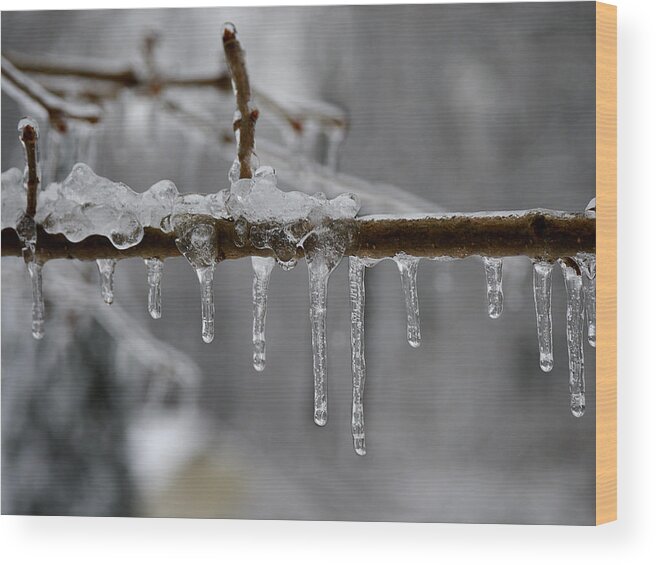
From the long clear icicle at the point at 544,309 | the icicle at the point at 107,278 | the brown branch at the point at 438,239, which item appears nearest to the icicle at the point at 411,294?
the brown branch at the point at 438,239

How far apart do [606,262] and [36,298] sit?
4.23ft

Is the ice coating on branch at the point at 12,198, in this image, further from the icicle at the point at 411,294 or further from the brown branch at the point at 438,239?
the icicle at the point at 411,294

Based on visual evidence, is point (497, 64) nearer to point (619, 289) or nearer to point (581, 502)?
point (619, 289)

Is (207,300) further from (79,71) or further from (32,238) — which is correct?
(79,71)

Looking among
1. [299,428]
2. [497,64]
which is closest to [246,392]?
[299,428]

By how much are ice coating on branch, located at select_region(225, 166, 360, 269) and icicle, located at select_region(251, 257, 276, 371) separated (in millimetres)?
86

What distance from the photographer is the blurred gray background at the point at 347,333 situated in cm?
207

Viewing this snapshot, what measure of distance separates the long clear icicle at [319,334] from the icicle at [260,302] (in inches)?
4.2

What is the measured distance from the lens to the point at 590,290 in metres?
2.06

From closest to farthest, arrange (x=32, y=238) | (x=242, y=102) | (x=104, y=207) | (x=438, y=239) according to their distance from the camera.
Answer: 1. (x=438, y=239)
2. (x=242, y=102)
3. (x=104, y=207)
4. (x=32, y=238)

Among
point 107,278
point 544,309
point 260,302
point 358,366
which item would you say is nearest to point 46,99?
point 107,278

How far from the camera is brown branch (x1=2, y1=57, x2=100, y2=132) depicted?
2.21 meters

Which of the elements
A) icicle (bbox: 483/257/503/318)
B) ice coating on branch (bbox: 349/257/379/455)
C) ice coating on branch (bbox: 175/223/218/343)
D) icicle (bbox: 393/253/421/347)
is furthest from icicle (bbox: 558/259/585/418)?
ice coating on branch (bbox: 175/223/218/343)

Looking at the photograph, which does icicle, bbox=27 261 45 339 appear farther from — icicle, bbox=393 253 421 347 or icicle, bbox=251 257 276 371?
icicle, bbox=393 253 421 347
